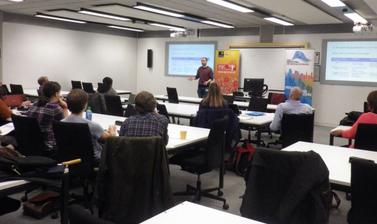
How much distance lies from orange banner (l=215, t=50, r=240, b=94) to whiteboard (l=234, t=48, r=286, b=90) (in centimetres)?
23

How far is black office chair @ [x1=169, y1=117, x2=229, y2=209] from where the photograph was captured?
3.75m

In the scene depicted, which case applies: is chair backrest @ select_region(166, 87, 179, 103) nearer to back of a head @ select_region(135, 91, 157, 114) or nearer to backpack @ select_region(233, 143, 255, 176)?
backpack @ select_region(233, 143, 255, 176)

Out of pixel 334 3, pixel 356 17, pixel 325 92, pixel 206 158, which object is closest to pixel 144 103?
pixel 206 158

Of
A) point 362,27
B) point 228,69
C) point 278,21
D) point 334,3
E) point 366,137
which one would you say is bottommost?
point 366,137

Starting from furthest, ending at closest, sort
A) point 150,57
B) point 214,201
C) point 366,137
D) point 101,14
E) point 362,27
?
1. point 150,57
2. point 101,14
3. point 362,27
4. point 214,201
5. point 366,137

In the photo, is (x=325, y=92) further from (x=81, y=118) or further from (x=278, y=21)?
(x=81, y=118)

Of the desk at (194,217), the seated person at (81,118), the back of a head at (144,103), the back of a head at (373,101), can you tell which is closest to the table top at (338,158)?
the back of a head at (373,101)

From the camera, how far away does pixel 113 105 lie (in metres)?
5.93

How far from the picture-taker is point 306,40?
10133 mm

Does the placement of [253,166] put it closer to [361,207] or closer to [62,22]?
[361,207]

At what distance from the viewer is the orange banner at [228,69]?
10.9 meters

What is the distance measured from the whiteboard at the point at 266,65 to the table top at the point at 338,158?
709 centimetres

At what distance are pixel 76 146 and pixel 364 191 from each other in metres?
2.33

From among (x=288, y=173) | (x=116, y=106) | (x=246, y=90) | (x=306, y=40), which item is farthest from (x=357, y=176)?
(x=306, y=40)
